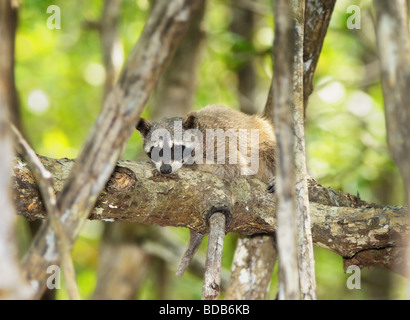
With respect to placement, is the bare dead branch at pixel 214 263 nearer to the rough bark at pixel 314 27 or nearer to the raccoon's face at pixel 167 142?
the raccoon's face at pixel 167 142

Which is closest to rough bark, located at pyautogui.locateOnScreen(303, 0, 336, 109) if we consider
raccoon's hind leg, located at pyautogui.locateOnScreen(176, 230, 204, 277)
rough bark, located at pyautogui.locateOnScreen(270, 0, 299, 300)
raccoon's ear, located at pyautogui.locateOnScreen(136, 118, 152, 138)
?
raccoon's ear, located at pyautogui.locateOnScreen(136, 118, 152, 138)

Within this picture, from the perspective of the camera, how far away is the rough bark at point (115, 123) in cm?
213

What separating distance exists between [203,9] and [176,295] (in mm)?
6950

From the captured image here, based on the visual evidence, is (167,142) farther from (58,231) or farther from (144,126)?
(58,231)

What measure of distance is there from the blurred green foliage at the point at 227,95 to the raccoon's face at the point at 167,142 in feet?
6.37

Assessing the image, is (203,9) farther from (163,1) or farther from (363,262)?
(163,1)

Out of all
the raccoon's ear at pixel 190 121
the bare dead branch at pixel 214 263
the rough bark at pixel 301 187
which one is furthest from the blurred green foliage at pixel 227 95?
the bare dead branch at pixel 214 263

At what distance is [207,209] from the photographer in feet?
12.1

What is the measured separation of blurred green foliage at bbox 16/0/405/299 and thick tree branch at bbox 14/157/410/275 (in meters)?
2.53

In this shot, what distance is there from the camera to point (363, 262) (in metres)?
4.22

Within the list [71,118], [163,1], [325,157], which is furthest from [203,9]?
[163,1]

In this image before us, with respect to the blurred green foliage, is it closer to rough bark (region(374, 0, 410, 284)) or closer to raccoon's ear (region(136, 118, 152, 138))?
raccoon's ear (region(136, 118, 152, 138))

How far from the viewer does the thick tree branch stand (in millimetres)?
3467
